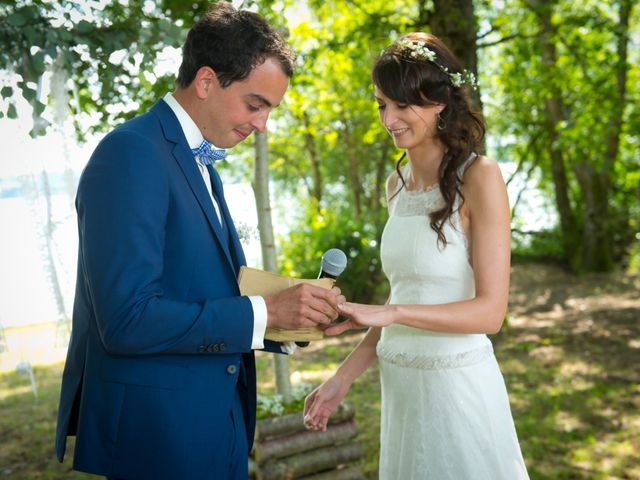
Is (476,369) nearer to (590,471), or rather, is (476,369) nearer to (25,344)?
(590,471)

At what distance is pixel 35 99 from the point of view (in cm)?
324

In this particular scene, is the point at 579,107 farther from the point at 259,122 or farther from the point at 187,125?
Result: the point at 187,125

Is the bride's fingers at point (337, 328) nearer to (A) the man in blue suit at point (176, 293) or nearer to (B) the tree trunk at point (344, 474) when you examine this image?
(A) the man in blue suit at point (176, 293)

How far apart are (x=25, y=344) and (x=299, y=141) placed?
9.16m

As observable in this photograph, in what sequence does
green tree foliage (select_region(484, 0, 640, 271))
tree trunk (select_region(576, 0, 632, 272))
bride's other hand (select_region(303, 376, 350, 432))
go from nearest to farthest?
bride's other hand (select_region(303, 376, 350, 432)) → green tree foliage (select_region(484, 0, 640, 271)) → tree trunk (select_region(576, 0, 632, 272))

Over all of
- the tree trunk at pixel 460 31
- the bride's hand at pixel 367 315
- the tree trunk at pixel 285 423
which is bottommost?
the tree trunk at pixel 285 423

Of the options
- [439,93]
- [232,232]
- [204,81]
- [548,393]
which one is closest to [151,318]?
[232,232]

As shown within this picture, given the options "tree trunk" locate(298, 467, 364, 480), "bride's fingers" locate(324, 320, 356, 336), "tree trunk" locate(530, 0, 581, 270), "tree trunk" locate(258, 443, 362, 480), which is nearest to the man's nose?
"bride's fingers" locate(324, 320, 356, 336)

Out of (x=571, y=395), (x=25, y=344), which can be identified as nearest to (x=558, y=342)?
(x=571, y=395)

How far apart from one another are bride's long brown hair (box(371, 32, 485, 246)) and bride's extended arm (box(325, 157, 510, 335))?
0.17 metres

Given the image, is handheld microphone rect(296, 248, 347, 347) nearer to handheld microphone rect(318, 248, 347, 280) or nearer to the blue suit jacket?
handheld microphone rect(318, 248, 347, 280)

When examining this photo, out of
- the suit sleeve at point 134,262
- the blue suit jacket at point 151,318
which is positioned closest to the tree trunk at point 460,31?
the blue suit jacket at point 151,318

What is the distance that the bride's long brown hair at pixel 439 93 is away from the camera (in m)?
2.72

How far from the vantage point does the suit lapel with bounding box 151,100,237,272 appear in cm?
198
